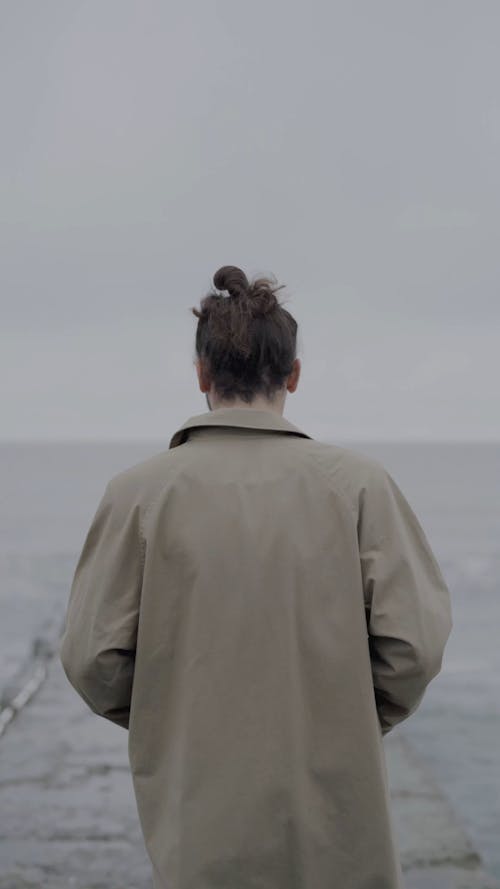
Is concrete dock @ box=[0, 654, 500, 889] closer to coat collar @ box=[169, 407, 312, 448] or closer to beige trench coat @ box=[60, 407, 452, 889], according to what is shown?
beige trench coat @ box=[60, 407, 452, 889]

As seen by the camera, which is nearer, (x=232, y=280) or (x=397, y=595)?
(x=397, y=595)

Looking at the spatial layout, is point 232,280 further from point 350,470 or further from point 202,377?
point 350,470

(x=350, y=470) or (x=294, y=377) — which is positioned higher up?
(x=294, y=377)

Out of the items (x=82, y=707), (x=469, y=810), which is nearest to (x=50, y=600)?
(x=82, y=707)

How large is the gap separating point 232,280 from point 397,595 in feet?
3.09

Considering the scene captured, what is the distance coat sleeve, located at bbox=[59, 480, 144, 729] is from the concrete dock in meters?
3.37

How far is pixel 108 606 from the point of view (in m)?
2.58

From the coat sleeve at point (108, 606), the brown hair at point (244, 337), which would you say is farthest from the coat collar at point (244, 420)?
the coat sleeve at point (108, 606)

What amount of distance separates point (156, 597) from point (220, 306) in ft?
2.58

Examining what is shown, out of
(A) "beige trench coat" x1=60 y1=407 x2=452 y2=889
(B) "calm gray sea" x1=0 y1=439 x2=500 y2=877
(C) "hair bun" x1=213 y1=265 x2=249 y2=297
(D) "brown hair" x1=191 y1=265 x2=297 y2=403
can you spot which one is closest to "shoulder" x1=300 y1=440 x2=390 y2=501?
(A) "beige trench coat" x1=60 y1=407 x2=452 y2=889

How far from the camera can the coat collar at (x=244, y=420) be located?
2.61 meters

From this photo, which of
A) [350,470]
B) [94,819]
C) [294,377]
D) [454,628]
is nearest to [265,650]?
[350,470]

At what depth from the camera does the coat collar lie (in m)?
2.61

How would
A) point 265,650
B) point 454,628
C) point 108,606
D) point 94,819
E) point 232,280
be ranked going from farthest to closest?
point 454,628 < point 94,819 < point 232,280 < point 108,606 < point 265,650
